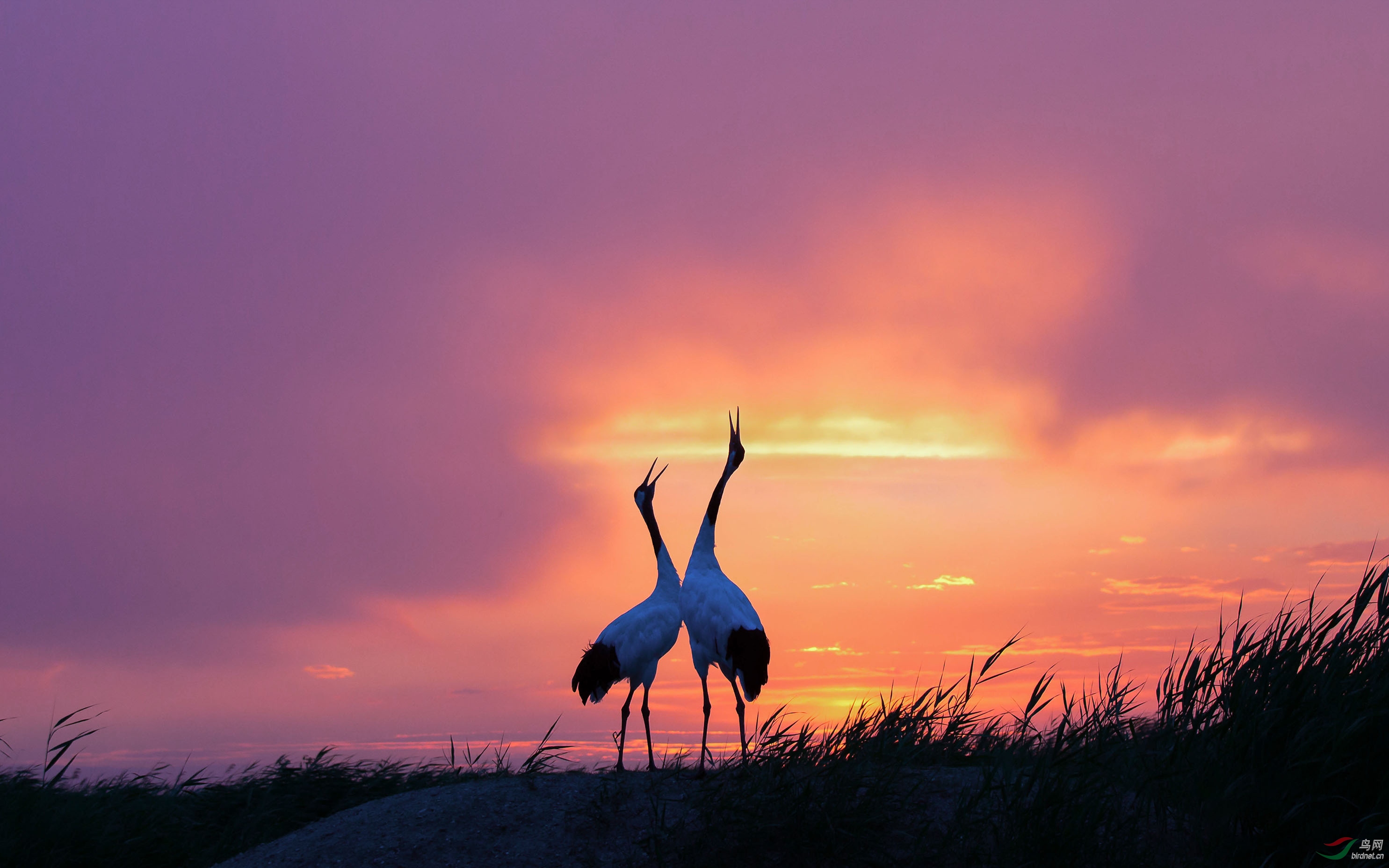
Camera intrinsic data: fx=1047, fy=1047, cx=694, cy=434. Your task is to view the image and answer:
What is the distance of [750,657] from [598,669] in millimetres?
1702

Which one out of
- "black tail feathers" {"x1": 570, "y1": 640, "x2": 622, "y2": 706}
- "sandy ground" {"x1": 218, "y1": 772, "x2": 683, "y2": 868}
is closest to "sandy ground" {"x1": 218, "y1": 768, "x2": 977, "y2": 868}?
"sandy ground" {"x1": 218, "y1": 772, "x2": 683, "y2": 868}

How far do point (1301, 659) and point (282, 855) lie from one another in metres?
8.80

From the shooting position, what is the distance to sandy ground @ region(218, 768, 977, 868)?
8.62m

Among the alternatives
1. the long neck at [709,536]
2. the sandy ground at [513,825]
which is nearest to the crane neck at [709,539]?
the long neck at [709,536]

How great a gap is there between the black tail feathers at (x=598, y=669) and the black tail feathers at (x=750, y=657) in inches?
52.9

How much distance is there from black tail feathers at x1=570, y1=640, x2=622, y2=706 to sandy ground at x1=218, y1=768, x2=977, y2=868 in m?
1.14

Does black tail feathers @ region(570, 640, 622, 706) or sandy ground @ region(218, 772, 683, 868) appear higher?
black tail feathers @ region(570, 640, 622, 706)

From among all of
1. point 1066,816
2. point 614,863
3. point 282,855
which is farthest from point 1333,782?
point 282,855

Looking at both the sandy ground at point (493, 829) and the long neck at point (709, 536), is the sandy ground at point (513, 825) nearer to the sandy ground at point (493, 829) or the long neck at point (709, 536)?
the sandy ground at point (493, 829)

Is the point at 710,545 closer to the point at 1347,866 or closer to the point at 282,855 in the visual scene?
the point at 282,855

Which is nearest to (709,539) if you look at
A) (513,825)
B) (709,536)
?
(709,536)

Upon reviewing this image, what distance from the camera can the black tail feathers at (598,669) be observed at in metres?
10.9

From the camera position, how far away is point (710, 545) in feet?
37.6

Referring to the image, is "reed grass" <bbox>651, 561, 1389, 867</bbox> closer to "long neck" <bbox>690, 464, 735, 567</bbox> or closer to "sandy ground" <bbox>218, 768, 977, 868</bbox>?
"sandy ground" <bbox>218, 768, 977, 868</bbox>
